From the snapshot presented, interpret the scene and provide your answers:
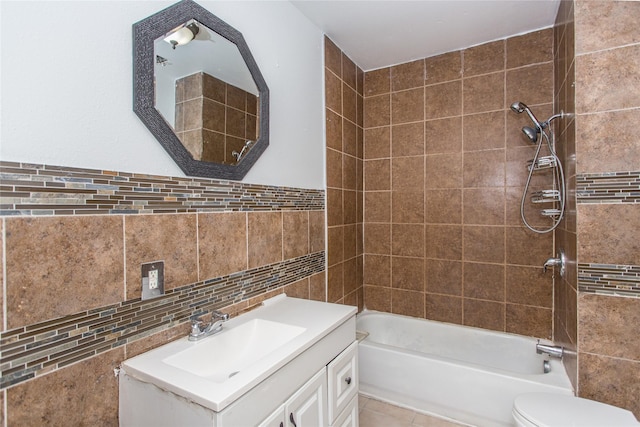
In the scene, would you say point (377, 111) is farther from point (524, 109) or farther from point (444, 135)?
point (524, 109)

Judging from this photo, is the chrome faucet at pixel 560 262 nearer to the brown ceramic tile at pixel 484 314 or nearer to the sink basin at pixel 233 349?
the brown ceramic tile at pixel 484 314

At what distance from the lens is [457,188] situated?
8.07ft

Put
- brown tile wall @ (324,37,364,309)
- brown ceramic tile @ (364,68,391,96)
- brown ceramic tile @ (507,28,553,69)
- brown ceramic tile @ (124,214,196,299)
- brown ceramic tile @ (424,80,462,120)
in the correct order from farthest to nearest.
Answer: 1. brown ceramic tile @ (364,68,391,96)
2. brown ceramic tile @ (424,80,462,120)
3. brown tile wall @ (324,37,364,309)
4. brown ceramic tile @ (507,28,553,69)
5. brown ceramic tile @ (124,214,196,299)

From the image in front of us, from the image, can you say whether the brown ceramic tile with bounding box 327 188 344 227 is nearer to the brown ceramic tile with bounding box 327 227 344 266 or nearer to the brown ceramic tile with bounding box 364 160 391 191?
the brown ceramic tile with bounding box 327 227 344 266

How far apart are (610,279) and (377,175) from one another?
1.69 metres

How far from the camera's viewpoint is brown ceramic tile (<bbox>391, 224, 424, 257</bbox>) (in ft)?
8.55

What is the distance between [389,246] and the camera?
2.73m

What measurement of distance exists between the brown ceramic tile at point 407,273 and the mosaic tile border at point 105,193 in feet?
5.23

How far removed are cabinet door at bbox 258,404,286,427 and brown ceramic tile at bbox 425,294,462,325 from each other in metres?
1.88

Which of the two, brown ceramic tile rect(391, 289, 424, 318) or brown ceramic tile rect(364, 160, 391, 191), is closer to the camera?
brown ceramic tile rect(391, 289, 424, 318)

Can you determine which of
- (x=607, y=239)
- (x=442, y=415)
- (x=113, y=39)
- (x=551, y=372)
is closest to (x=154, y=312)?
(x=113, y=39)

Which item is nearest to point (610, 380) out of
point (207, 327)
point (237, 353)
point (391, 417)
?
point (391, 417)

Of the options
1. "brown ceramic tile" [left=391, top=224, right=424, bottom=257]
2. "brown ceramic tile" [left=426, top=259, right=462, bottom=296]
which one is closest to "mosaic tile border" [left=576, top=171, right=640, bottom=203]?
"brown ceramic tile" [left=426, top=259, right=462, bottom=296]

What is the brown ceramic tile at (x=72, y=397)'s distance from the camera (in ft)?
2.58
